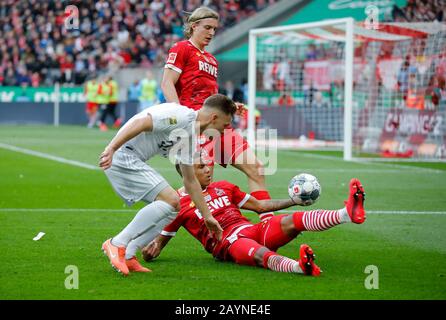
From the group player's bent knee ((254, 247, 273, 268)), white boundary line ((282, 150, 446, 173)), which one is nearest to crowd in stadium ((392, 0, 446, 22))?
white boundary line ((282, 150, 446, 173))

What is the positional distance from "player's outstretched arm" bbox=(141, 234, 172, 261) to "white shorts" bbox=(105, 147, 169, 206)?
561 mm

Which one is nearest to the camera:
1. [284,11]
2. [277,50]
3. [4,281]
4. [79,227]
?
[4,281]

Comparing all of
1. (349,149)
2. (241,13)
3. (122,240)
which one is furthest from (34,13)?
(122,240)

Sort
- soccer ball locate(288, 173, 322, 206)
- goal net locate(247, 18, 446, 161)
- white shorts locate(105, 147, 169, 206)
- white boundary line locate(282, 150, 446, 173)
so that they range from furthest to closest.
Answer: goal net locate(247, 18, 446, 161) → white boundary line locate(282, 150, 446, 173) → soccer ball locate(288, 173, 322, 206) → white shorts locate(105, 147, 169, 206)

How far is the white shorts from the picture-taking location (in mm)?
7559

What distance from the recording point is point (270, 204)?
8.03m

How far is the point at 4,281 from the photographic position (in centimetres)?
695

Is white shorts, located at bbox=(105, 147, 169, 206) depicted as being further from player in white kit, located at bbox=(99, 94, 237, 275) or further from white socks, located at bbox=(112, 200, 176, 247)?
white socks, located at bbox=(112, 200, 176, 247)

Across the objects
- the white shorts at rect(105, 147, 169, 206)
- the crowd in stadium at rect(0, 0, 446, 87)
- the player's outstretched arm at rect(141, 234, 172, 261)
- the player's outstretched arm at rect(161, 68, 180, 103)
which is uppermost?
the crowd in stadium at rect(0, 0, 446, 87)

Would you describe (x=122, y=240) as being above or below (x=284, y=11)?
below

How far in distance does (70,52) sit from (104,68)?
1667mm

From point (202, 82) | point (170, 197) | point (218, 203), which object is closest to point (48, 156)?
point (202, 82)

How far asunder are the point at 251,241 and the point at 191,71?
278 centimetres
